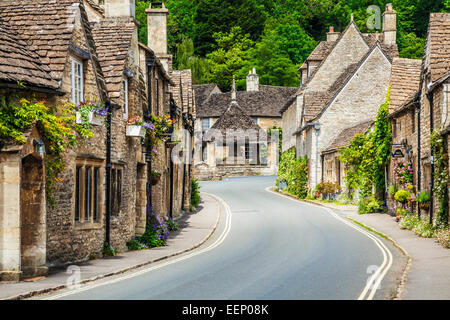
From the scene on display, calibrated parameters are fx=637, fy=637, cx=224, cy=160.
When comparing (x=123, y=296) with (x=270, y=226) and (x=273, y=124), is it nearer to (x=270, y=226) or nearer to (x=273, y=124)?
(x=270, y=226)

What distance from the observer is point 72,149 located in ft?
52.3

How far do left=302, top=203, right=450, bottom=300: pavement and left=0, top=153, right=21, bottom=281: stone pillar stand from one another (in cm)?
759

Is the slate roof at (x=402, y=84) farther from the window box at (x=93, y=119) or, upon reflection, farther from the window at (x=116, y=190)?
the window box at (x=93, y=119)

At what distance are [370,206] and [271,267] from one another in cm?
1705

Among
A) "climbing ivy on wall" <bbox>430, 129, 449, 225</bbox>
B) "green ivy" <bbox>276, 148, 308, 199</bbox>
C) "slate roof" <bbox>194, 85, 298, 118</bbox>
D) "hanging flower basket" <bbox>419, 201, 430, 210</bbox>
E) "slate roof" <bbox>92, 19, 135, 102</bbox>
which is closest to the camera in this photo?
"slate roof" <bbox>92, 19, 135, 102</bbox>

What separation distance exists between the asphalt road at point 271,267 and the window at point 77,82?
4.86 meters

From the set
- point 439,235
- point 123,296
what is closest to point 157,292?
point 123,296

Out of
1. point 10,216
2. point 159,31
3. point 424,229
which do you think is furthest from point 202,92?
point 10,216

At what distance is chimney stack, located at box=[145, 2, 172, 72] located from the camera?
105ft

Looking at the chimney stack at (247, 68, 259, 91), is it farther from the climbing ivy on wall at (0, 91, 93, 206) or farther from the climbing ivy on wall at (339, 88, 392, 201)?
the climbing ivy on wall at (0, 91, 93, 206)

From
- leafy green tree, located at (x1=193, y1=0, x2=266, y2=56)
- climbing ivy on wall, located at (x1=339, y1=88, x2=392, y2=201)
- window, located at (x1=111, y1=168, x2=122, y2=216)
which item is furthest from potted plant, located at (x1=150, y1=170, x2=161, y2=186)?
leafy green tree, located at (x1=193, y1=0, x2=266, y2=56)

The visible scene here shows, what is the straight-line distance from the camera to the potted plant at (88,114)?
15952 millimetres

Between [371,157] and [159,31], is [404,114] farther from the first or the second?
[159,31]

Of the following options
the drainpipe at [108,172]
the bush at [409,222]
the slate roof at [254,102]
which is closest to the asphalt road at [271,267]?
the bush at [409,222]
